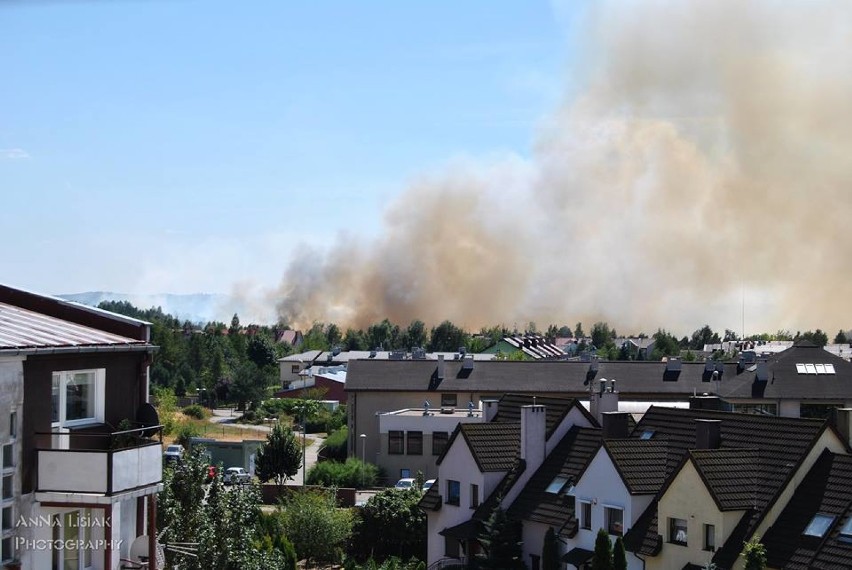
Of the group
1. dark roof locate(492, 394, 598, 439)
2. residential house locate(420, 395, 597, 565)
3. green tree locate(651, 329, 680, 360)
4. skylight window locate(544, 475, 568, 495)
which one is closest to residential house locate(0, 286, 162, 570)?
skylight window locate(544, 475, 568, 495)

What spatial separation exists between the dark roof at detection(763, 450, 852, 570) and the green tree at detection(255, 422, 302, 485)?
97.2 ft

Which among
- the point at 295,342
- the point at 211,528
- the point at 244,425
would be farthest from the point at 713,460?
the point at 295,342

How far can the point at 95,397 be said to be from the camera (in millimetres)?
14406

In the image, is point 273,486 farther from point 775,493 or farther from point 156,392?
point 156,392

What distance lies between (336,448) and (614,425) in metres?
31.0

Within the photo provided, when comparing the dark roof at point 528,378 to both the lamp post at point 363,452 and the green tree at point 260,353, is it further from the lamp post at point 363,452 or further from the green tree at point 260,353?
the green tree at point 260,353

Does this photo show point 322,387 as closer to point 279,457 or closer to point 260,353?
point 260,353

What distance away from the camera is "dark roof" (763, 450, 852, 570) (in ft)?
72.0

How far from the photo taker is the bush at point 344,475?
50906mm

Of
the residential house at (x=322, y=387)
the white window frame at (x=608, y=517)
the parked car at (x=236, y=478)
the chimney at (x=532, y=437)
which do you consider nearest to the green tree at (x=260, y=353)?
the residential house at (x=322, y=387)

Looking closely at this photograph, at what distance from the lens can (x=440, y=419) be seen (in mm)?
52844

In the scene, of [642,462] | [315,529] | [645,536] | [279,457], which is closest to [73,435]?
[645,536]

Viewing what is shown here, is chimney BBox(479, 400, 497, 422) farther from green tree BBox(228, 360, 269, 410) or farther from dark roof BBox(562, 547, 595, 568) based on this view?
green tree BBox(228, 360, 269, 410)

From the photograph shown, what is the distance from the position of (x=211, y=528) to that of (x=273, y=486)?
1104 inches
